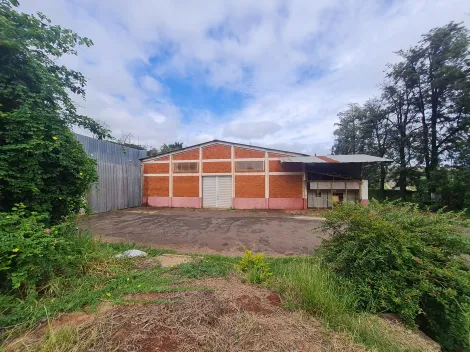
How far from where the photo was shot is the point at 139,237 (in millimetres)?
6469

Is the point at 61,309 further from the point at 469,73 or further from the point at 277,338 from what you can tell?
the point at 469,73

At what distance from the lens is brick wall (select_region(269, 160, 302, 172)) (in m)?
13.4

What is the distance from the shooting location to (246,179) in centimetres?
1400

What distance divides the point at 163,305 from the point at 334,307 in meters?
1.94

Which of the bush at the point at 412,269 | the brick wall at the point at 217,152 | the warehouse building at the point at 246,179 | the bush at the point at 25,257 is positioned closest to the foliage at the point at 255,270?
the bush at the point at 412,269

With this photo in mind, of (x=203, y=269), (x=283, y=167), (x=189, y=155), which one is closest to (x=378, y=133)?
(x=283, y=167)

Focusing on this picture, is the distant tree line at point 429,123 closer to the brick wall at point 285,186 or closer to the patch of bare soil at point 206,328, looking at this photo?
the brick wall at point 285,186

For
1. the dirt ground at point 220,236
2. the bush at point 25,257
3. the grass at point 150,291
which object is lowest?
the dirt ground at point 220,236

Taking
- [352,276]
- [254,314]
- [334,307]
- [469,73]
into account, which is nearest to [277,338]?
[254,314]

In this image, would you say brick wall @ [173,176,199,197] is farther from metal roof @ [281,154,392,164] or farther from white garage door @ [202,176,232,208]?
metal roof @ [281,154,392,164]

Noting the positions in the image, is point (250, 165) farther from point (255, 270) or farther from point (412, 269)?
point (412, 269)

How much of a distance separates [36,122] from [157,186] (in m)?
12.5

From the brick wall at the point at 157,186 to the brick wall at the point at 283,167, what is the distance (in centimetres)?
761

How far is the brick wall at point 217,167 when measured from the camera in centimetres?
1425
